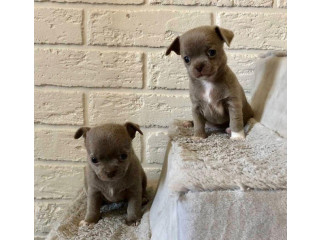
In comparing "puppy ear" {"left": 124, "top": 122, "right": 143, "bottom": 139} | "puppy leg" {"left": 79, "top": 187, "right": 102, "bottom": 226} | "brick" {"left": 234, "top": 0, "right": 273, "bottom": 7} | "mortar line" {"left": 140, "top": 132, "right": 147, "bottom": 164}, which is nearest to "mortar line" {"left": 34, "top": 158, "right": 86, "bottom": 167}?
"mortar line" {"left": 140, "top": 132, "right": 147, "bottom": 164}

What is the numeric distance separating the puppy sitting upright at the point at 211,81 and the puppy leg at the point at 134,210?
1.07ft

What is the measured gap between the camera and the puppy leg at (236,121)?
1.15m

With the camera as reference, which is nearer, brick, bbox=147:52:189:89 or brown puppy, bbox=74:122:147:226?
brown puppy, bbox=74:122:147:226

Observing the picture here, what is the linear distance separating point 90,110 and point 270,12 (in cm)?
96

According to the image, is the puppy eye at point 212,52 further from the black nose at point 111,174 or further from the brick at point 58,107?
the brick at point 58,107

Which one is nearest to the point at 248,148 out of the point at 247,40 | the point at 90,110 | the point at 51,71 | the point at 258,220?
the point at 258,220

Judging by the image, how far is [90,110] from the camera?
1594mm

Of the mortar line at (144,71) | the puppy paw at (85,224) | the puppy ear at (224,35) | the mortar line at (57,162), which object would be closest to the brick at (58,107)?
the mortar line at (57,162)

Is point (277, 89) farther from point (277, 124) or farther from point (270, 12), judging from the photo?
point (270, 12)

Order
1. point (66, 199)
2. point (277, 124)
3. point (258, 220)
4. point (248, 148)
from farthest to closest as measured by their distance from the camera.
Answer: point (66, 199) → point (277, 124) → point (248, 148) → point (258, 220)

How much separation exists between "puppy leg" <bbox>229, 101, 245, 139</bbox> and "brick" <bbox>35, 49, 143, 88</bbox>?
0.55m

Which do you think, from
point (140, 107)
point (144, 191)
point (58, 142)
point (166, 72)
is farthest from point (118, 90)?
point (144, 191)

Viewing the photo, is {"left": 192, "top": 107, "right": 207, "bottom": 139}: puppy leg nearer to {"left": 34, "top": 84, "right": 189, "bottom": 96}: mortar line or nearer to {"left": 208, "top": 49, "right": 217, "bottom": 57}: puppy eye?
{"left": 208, "top": 49, "right": 217, "bottom": 57}: puppy eye

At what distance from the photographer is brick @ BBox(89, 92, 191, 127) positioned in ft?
5.18
